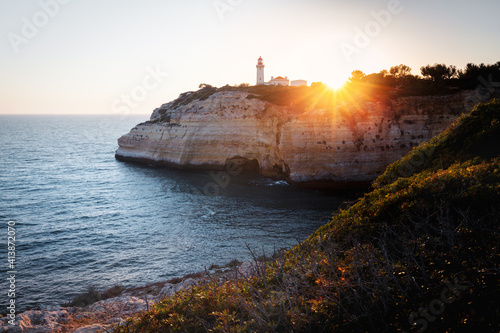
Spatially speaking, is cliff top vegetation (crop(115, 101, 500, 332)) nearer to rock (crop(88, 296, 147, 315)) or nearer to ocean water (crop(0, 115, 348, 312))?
ocean water (crop(0, 115, 348, 312))

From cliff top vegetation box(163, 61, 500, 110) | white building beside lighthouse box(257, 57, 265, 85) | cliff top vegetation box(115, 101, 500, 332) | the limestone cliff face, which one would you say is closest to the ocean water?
cliff top vegetation box(115, 101, 500, 332)

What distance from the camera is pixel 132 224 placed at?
2684 cm

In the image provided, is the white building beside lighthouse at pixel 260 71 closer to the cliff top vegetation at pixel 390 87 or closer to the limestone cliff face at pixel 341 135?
the cliff top vegetation at pixel 390 87

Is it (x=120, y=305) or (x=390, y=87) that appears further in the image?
(x=390, y=87)

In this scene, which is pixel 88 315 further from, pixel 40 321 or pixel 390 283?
pixel 390 283

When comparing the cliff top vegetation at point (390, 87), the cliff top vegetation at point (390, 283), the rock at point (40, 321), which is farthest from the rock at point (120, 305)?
the cliff top vegetation at point (390, 87)

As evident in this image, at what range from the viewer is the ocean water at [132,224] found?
18.9 meters

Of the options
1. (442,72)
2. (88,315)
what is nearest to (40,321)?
(88,315)

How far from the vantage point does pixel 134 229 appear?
25.7 meters

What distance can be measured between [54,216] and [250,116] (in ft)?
84.3

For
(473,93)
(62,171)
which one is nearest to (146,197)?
(62,171)

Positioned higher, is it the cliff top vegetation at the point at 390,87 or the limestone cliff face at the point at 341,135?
the cliff top vegetation at the point at 390,87

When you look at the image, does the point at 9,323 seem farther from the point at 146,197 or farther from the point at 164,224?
the point at 146,197

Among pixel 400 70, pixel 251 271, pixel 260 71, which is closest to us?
pixel 251 271
